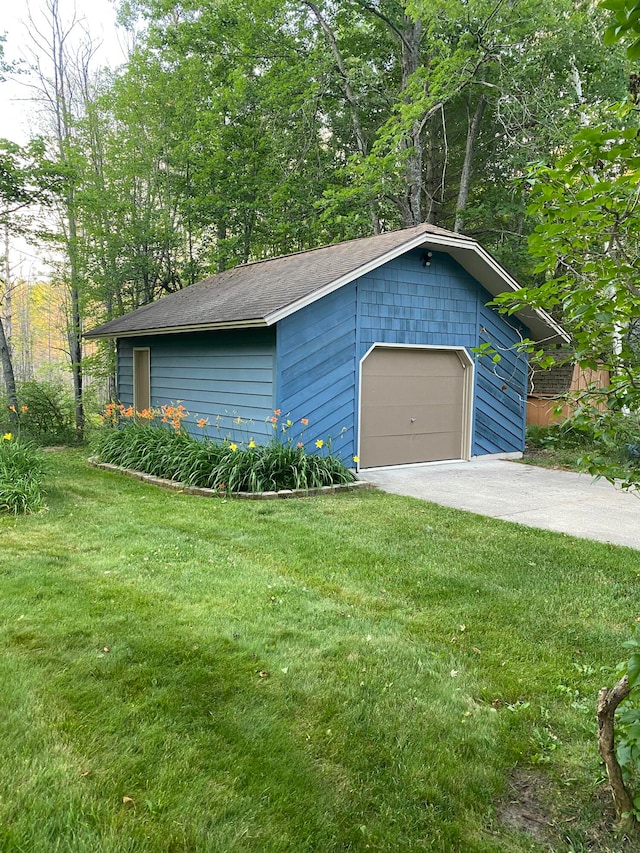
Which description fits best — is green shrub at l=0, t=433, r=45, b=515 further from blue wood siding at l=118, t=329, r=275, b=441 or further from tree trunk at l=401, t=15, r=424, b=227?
tree trunk at l=401, t=15, r=424, b=227

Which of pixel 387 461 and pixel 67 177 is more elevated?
pixel 67 177

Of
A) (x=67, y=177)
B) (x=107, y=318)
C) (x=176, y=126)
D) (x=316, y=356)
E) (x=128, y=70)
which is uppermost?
(x=128, y=70)

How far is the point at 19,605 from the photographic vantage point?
3.55 metres

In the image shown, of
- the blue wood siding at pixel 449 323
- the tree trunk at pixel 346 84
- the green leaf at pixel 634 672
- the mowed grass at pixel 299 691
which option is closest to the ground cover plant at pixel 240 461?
the blue wood siding at pixel 449 323

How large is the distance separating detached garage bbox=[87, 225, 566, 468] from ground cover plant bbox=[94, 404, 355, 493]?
1.04 feet

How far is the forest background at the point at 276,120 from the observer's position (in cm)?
1380

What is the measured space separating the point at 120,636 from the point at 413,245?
7.44 metres

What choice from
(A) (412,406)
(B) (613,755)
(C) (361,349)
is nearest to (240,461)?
(C) (361,349)

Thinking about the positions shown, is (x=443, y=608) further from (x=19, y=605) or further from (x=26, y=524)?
(x=26, y=524)

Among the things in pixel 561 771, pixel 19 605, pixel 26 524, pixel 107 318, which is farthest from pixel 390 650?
pixel 107 318

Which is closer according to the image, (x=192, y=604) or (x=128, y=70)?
(x=192, y=604)

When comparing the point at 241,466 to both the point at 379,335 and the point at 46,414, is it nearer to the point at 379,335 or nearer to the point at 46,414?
the point at 379,335

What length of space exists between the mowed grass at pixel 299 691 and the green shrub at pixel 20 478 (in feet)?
4.03

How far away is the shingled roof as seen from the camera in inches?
318
